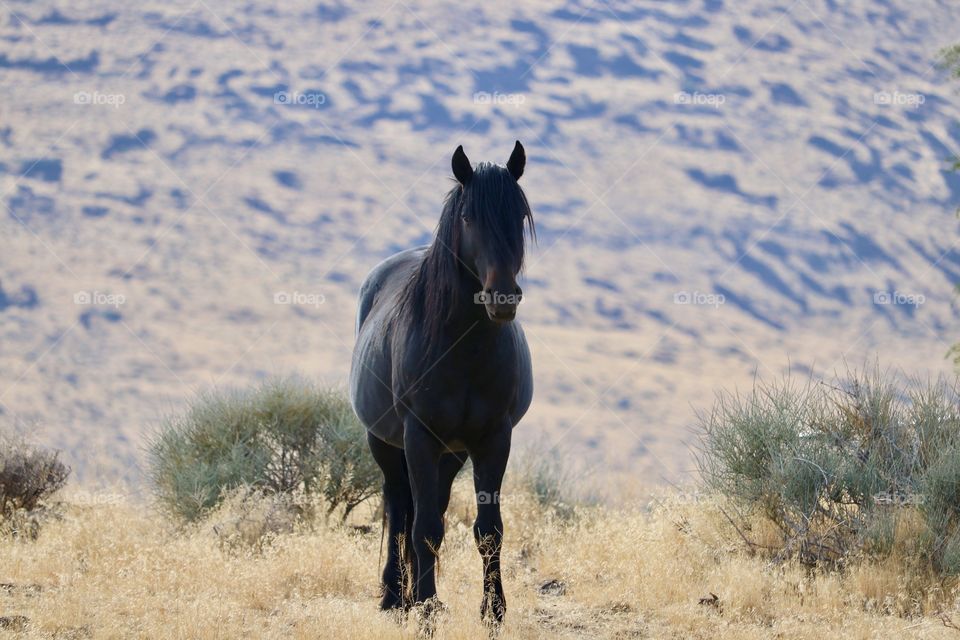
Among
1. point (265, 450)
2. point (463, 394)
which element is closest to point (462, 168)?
point (463, 394)

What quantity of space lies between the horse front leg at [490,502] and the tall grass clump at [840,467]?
2454mm

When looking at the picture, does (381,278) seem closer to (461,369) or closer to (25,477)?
(461,369)

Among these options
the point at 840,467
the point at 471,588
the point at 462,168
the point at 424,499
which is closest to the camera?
the point at 462,168

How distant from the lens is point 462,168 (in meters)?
5.70

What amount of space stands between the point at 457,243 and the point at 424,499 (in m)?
1.53

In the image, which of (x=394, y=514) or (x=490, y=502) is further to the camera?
(x=394, y=514)

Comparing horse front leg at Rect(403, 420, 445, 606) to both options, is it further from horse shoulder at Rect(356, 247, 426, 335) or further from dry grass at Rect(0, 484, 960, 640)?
horse shoulder at Rect(356, 247, 426, 335)

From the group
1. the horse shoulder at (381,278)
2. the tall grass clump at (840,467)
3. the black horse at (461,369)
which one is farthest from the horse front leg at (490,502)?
the tall grass clump at (840,467)

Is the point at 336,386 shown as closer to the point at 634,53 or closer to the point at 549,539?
the point at 549,539

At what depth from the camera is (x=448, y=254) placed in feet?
19.0

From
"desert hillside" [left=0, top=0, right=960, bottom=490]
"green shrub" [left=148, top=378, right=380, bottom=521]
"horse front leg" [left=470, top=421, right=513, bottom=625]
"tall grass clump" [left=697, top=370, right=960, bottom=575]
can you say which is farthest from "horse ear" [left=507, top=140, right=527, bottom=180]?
"desert hillside" [left=0, top=0, right=960, bottom=490]

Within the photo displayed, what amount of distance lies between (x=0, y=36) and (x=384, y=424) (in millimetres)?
63243

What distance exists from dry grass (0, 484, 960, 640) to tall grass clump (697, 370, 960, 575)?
9.5 inches

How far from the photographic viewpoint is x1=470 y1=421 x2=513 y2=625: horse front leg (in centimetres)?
576
